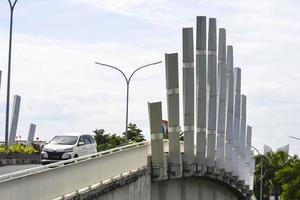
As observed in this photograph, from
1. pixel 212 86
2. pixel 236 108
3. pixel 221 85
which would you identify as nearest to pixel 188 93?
pixel 212 86

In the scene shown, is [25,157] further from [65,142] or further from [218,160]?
[65,142]

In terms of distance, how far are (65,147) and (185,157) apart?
6.07 meters

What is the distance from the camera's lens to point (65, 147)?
34.6m

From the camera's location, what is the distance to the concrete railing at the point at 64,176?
51.0 feet

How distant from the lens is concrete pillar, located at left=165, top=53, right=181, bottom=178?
33500 millimetres

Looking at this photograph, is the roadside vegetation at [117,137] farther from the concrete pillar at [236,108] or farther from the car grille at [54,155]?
the car grille at [54,155]

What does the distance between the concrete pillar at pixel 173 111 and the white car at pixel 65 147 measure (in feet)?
13.6

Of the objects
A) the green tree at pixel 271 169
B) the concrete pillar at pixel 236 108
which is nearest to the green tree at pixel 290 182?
the green tree at pixel 271 169

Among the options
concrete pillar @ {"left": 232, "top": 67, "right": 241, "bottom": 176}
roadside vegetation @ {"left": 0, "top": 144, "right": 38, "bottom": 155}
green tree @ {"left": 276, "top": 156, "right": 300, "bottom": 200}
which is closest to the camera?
roadside vegetation @ {"left": 0, "top": 144, "right": 38, "bottom": 155}

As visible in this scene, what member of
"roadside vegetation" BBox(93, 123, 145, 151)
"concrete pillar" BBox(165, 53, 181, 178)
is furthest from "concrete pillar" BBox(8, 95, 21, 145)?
"concrete pillar" BBox(165, 53, 181, 178)

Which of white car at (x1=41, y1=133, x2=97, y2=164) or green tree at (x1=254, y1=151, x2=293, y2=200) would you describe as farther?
green tree at (x1=254, y1=151, x2=293, y2=200)

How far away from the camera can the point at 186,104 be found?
38375 mm

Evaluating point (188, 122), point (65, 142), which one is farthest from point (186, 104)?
point (65, 142)

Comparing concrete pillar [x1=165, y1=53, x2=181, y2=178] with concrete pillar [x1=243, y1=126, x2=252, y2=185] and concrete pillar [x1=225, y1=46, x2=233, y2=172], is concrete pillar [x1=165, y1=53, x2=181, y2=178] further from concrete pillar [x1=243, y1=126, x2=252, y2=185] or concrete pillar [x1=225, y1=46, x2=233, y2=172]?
concrete pillar [x1=243, y1=126, x2=252, y2=185]
